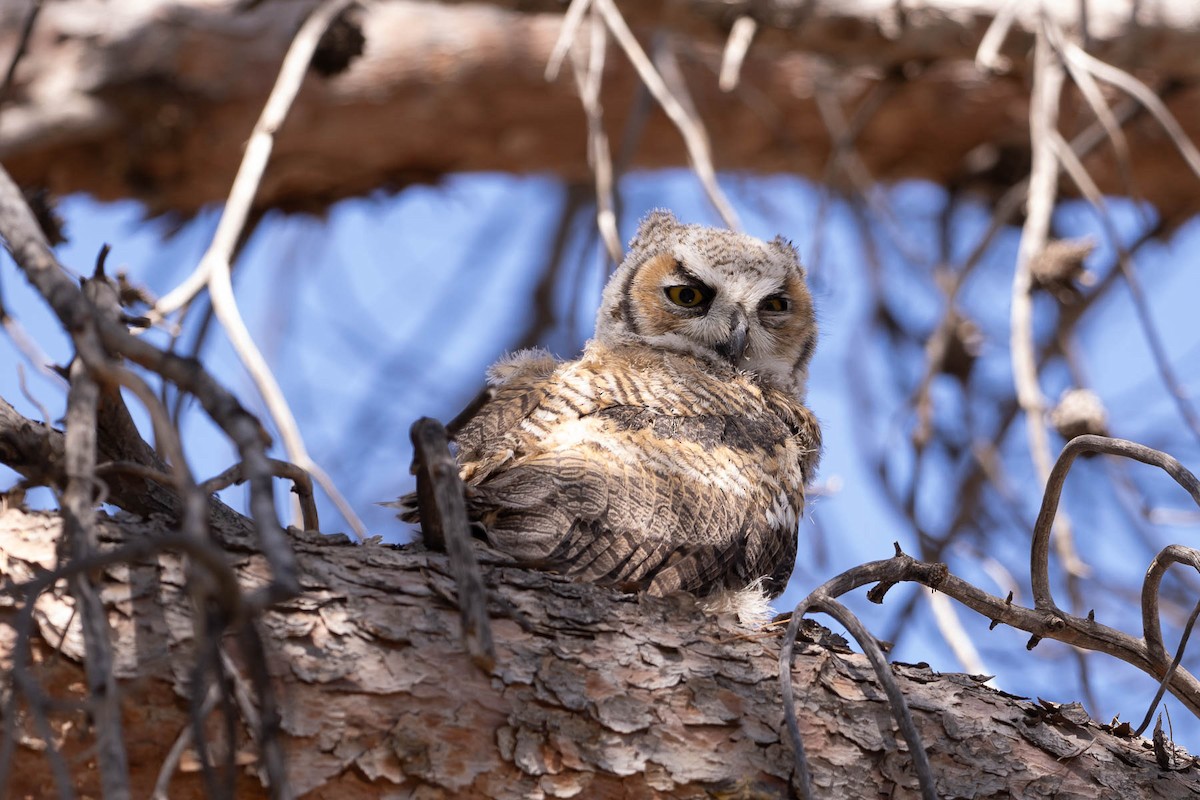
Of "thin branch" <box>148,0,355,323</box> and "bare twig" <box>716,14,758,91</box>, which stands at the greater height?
"bare twig" <box>716,14,758,91</box>

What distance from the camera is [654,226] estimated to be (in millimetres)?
4316

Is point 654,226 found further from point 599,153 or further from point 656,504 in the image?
point 656,504

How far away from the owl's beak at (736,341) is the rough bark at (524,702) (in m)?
1.47

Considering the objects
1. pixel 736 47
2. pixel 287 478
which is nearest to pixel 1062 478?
pixel 287 478

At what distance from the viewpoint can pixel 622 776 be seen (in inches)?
78.5

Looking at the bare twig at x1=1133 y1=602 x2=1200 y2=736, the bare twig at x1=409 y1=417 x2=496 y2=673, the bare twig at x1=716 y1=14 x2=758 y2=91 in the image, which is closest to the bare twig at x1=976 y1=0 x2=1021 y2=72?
the bare twig at x1=716 y1=14 x2=758 y2=91

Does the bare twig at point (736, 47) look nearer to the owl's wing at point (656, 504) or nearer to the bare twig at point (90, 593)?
the owl's wing at point (656, 504)

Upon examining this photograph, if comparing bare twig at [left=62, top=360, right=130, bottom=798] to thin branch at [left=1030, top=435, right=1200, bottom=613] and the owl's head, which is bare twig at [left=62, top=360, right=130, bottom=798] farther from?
the owl's head

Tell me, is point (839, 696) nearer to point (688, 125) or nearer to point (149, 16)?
point (688, 125)

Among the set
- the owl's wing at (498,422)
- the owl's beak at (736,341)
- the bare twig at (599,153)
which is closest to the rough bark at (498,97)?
the bare twig at (599,153)

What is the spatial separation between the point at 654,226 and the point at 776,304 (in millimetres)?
608

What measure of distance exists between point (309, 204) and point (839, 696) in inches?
190

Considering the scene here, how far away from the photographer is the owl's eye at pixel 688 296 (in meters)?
3.86

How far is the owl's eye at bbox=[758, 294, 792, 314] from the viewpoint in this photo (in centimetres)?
393
